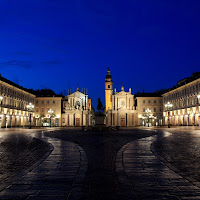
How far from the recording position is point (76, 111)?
9662 cm

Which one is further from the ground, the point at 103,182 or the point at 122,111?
the point at 122,111

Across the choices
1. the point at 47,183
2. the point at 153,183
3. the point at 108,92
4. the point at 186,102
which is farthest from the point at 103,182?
the point at 108,92

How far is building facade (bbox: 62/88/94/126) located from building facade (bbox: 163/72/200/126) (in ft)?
107

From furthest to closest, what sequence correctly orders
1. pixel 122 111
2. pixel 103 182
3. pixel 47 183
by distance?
pixel 122 111
pixel 103 182
pixel 47 183

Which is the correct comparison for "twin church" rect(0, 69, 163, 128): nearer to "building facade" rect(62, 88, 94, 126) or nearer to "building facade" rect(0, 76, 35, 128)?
"building facade" rect(62, 88, 94, 126)

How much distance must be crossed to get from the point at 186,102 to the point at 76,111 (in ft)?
137

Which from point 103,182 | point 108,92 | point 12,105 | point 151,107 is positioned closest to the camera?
point 103,182

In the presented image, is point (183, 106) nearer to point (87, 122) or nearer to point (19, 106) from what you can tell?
point (87, 122)

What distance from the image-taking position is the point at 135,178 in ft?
22.2

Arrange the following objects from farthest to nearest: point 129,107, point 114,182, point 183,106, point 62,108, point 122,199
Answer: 1. point 62,108
2. point 129,107
3. point 183,106
4. point 114,182
5. point 122,199

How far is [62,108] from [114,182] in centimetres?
9715

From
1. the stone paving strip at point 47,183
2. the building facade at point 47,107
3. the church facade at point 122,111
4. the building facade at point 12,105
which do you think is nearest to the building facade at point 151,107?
the church facade at point 122,111

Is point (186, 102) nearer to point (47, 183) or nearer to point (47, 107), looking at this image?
point (47, 107)

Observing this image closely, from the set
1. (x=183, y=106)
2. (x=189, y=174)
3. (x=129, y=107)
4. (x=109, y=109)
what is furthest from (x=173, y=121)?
(x=189, y=174)
